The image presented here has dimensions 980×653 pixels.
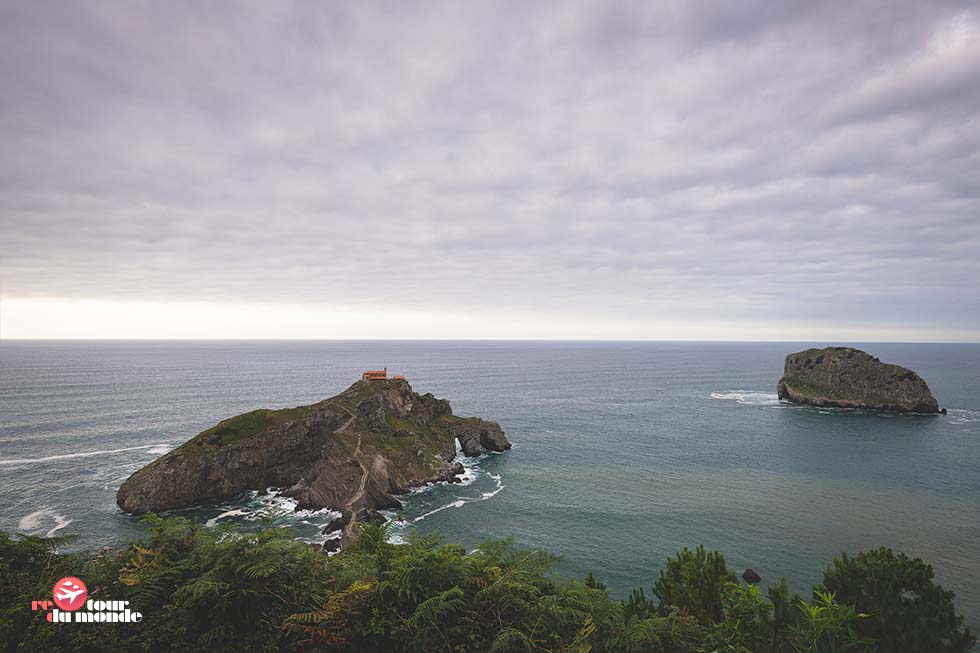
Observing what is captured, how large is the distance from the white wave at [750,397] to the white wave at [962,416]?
40.1 metres

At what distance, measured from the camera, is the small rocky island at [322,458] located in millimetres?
62344

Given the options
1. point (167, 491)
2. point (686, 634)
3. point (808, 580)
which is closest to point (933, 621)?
point (686, 634)

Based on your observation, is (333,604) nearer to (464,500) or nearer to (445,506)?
(445,506)

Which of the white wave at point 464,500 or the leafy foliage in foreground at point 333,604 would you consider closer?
the leafy foliage in foreground at point 333,604

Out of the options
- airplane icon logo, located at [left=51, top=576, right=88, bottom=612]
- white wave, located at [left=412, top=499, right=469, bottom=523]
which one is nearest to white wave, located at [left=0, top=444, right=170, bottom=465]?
white wave, located at [left=412, top=499, right=469, bottom=523]

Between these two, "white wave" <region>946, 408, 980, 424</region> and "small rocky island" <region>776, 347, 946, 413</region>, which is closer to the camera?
"white wave" <region>946, 408, 980, 424</region>

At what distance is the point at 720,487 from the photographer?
69.2 meters

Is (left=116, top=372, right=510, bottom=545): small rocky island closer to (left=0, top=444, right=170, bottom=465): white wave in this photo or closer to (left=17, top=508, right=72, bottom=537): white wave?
(left=17, top=508, right=72, bottom=537): white wave

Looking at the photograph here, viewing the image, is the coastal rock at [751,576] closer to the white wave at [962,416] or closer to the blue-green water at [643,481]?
the blue-green water at [643,481]

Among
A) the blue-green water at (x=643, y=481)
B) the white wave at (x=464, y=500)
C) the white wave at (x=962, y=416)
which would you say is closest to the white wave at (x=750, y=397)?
the blue-green water at (x=643, y=481)

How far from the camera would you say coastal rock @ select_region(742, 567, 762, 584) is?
140ft

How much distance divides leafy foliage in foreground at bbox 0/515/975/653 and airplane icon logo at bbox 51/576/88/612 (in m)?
0.31

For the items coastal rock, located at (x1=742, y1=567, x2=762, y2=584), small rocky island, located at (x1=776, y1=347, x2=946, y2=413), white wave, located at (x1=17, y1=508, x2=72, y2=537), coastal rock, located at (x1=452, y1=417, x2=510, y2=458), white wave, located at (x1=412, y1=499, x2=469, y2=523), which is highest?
small rocky island, located at (x1=776, y1=347, x2=946, y2=413)

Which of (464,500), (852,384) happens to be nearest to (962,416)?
(852,384)
